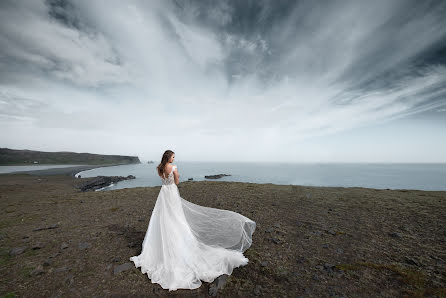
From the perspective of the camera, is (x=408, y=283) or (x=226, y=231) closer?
(x=408, y=283)

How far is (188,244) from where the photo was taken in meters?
6.20

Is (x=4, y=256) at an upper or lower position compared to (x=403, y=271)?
lower

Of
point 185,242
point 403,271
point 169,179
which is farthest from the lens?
point 169,179

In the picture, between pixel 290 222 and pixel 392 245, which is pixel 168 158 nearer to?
pixel 290 222

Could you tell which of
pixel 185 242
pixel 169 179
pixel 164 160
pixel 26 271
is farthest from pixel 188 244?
pixel 26 271

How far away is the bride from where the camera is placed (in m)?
5.26

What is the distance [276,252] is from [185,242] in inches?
130

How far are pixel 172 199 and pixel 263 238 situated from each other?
415 centimetres

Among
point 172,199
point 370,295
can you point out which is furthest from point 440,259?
point 172,199

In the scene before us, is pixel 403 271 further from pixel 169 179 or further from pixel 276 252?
pixel 169 179

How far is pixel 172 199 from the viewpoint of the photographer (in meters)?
6.55

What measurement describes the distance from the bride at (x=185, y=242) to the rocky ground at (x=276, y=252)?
11.8 inches

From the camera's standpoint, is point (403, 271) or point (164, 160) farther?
point (164, 160)

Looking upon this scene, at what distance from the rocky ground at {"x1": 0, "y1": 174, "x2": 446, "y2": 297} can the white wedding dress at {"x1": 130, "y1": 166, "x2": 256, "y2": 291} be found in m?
0.29
